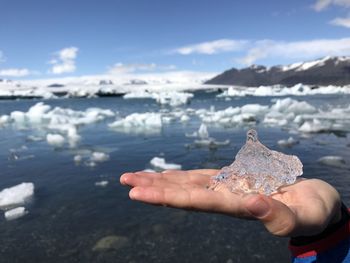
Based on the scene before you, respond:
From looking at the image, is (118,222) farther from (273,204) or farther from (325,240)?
(273,204)

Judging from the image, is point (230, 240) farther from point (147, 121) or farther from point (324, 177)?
point (147, 121)

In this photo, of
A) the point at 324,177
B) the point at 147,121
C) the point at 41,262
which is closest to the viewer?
the point at 41,262

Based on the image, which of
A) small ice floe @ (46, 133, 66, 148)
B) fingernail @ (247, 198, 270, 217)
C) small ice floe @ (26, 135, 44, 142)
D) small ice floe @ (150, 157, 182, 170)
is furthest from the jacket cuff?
small ice floe @ (26, 135, 44, 142)

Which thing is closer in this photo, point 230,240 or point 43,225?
point 230,240

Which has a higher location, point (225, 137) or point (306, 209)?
point (306, 209)

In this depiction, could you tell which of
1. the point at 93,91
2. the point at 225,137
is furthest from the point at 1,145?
the point at 93,91

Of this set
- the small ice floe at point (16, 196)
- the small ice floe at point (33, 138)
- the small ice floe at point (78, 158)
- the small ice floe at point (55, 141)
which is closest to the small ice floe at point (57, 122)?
the small ice floe at point (55, 141)
